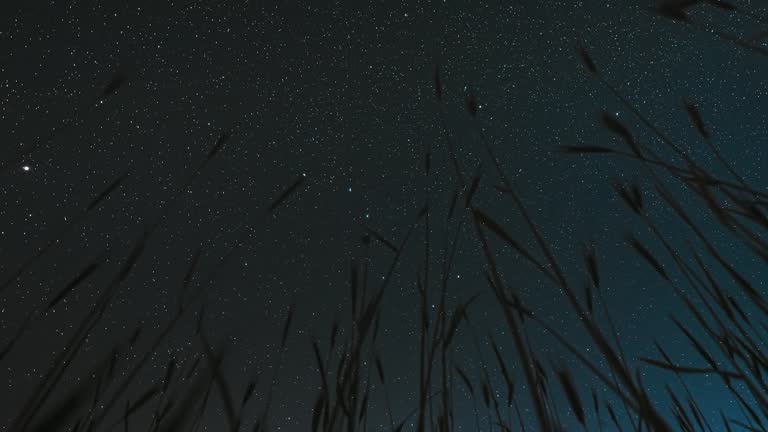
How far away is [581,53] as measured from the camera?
0.80 m

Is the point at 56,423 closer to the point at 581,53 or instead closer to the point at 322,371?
the point at 322,371

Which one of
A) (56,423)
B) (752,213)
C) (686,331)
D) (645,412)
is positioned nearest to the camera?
(56,423)

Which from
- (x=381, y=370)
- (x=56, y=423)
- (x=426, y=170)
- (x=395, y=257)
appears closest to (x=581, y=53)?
(x=426, y=170)

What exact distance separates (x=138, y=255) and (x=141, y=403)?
0.40 m

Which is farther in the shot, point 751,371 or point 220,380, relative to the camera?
point 751,371

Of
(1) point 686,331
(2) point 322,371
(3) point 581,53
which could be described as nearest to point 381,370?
(2) point 322,371

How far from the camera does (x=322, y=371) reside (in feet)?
2.29

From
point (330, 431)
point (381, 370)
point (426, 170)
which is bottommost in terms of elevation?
point (330, 431)

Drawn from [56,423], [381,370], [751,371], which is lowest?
[56,423]

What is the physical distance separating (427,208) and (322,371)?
0.88 feet

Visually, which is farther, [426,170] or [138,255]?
[426,170]

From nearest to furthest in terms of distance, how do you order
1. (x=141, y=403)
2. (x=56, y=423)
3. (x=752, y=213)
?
(x=56, y=423) < (x=752, y=213) < (x=141, y=403)

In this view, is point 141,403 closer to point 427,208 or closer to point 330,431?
point 330,431

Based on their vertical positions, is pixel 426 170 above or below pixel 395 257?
above
